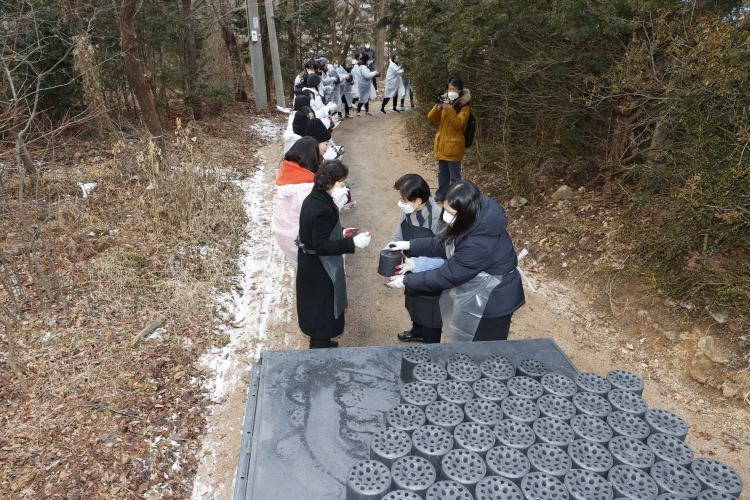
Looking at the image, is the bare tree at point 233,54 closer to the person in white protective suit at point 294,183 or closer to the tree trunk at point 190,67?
the tree trunk at point 190,67

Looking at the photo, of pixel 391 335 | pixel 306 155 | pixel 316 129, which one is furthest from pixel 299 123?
pixel 391 335

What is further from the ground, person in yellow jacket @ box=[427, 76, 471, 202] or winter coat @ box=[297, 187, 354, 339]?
person in yellow jacket @ box=[427, 76, 471, 202]

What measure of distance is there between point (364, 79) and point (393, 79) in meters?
0.87

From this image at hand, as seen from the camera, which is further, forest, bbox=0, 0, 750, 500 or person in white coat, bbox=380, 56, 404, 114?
person in white coat, bbox=380, 56, 404, 114

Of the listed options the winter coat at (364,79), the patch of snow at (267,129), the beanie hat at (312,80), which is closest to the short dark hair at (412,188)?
the beanie hat at (312,80)

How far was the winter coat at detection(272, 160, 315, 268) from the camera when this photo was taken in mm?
4488

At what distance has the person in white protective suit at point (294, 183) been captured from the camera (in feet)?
14.7

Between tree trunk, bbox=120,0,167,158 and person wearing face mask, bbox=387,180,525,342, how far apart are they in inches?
237

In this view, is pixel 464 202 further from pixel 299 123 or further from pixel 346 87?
pixel 346 87

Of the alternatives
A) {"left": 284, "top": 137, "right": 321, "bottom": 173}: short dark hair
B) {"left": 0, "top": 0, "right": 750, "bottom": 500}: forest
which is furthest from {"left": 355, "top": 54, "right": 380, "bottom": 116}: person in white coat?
{"left": 284, "top": 137, "right": 321, "bottom": 173}: short dark hair

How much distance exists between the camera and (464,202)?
3.00m

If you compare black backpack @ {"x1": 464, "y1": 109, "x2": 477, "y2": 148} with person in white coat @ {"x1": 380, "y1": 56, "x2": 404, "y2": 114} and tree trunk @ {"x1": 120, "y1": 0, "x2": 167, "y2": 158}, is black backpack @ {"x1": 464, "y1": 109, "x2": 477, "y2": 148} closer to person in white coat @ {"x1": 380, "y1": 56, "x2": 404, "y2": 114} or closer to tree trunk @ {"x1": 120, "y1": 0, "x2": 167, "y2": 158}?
tree trunk @ {"x1": 120, "y1": 0, "x2": 167, "y2": 158}

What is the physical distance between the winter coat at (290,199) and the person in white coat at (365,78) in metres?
10.5

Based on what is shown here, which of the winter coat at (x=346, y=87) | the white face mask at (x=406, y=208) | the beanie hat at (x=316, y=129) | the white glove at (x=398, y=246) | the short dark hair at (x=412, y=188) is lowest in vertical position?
the white glove at (x=398, y=246)
